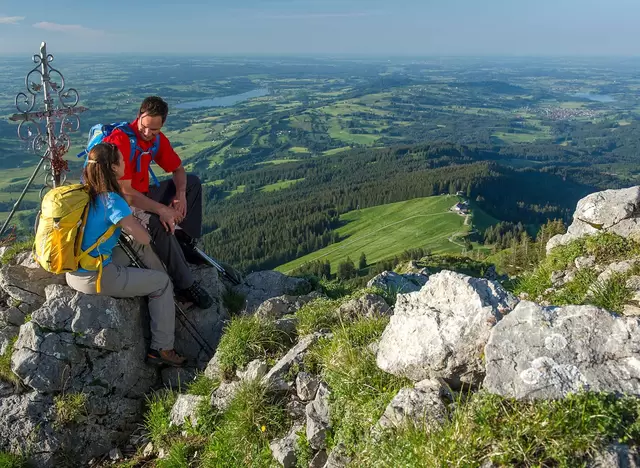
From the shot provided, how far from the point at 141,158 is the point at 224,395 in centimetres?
481

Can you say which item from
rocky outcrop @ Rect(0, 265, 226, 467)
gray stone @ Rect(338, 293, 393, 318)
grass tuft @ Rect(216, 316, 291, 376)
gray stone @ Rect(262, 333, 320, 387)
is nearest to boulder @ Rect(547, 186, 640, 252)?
gray stone @ Rect(338, 293, 393, 318)

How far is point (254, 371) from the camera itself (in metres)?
6.77

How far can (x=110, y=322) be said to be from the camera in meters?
7.72

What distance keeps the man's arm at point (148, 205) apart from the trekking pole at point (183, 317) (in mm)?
765

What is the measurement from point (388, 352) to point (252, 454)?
7.25 feet

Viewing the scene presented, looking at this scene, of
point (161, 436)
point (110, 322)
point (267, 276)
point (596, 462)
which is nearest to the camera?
point (596, 462)

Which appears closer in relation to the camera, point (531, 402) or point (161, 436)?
point (531, 402)

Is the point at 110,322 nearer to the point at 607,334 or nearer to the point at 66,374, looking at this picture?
the point at 66,374

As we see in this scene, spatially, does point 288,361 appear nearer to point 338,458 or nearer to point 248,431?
point 248,431

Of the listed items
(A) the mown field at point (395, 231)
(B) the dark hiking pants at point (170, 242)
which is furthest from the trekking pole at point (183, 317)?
(A) the mown field at point (395, 231)

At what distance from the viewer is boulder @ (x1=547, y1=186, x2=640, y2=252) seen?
9852 millimetres

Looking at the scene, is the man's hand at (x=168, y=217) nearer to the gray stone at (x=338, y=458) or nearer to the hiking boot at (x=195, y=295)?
the hiking boot at (x=195, y=295)

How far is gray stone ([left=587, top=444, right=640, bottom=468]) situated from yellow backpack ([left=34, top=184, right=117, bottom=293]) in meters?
6.85

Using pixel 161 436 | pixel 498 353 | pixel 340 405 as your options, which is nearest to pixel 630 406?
pixel 498 353
